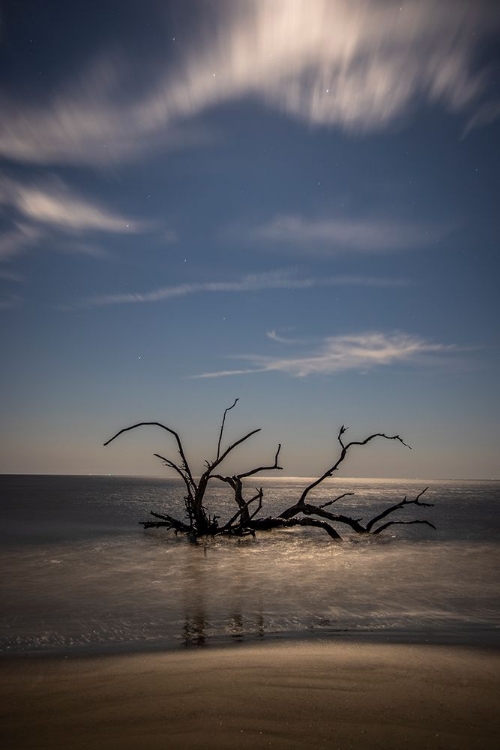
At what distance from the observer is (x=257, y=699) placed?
3406mm

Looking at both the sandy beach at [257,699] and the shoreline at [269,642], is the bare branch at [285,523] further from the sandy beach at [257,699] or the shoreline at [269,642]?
the sandy beach at [257,699]

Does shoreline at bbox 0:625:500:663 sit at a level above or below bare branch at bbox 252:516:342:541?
below

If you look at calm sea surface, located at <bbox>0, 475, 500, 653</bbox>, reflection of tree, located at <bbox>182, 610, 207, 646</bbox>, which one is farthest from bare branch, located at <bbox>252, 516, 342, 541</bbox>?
reflection of tree, located at <bbox>182, 610, 207, 646</bbox>

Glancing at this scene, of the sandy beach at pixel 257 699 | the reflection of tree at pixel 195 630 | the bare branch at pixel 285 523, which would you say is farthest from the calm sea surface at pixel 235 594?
the bare branch at pixel 285 523

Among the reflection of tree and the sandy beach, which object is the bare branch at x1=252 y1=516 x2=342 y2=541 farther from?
the sandy beach

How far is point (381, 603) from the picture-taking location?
24.4 feet

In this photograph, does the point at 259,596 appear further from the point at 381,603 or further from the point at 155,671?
the point at 155,671

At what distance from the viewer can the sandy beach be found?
287 centimetres

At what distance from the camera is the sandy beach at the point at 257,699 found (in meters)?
2.87

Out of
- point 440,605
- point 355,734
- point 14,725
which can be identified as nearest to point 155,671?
point 14,725

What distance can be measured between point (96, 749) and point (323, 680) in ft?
5.88

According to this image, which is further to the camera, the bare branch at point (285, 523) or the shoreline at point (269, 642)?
the bare branch at point (285, 523)

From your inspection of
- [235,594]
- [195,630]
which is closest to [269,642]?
[195,630]

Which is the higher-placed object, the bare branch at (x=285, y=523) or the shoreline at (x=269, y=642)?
the bare branch at (x=285, y=523)
